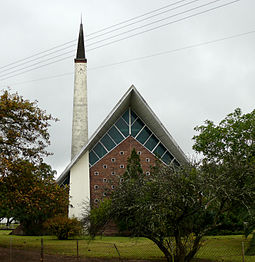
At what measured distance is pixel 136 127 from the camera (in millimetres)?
34156

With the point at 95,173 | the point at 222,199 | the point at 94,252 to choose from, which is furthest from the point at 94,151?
the point at 222,199

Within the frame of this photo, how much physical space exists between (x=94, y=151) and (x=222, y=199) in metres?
22.0

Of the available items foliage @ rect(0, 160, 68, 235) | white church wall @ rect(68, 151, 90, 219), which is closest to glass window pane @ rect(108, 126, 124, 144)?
white church wall @ rect(68, 151, 90, 219)

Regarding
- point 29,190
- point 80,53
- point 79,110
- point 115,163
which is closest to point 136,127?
point 115,163

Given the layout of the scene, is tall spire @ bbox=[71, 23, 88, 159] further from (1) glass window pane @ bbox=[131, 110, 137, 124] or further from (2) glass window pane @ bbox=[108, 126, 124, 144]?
(1) glass window pane @ bbox=[131, 110, 137, 124]

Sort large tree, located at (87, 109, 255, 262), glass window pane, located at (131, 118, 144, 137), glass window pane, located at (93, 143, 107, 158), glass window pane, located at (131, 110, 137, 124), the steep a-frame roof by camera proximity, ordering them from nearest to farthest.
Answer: large tree, located at (87, 109, 255, 262) < the steep a-frame roof < glass window pane, located at (93, 143, 107, 158) < glass window pane, located at (131, 118, 144, 137) < glass window pane, located at (131, 110, 137, 124)

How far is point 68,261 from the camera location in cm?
1420

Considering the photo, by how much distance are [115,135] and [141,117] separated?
2895mm

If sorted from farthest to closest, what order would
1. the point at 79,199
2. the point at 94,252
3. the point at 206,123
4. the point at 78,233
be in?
the point at 206,123
the point at 79,199
the point at 78,233
the point at 94,252

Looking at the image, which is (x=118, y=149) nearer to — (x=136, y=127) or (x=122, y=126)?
(x=122, y=126)

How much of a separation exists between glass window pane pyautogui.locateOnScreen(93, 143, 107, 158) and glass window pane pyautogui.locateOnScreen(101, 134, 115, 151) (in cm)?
40

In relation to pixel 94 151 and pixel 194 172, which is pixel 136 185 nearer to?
pixel 194 172

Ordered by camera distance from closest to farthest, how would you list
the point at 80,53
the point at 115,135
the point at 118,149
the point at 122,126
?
the point at 118,149 < the point at 115,135 < the point at 122,126 < the point at 80,53

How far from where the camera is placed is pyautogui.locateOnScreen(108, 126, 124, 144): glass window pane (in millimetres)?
33438
